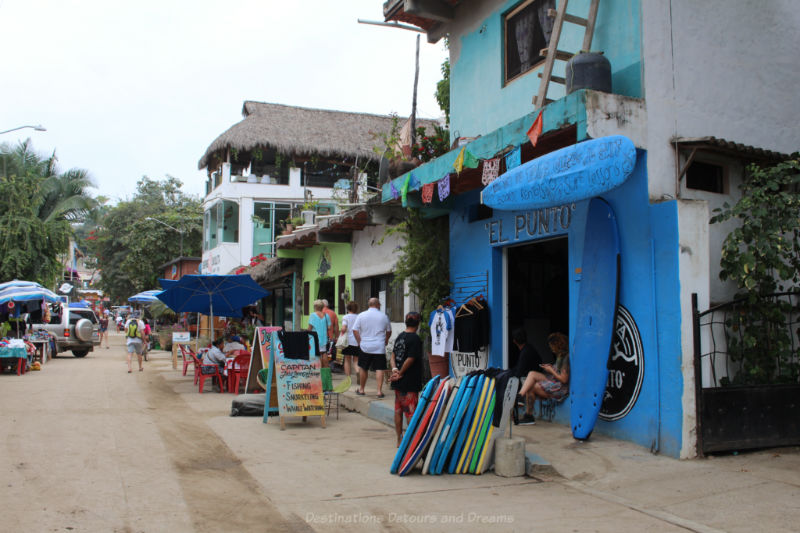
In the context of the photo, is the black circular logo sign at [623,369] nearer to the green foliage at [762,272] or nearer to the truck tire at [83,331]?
the green foliage at [762,272]

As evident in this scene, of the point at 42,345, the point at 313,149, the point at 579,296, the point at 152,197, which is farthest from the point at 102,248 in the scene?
the point at 579,296

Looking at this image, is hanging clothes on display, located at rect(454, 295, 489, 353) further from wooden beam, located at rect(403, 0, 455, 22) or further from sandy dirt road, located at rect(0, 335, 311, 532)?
wooden beam, located at rect(403, 0, 455, 22)

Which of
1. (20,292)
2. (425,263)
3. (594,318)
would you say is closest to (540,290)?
(425,263)

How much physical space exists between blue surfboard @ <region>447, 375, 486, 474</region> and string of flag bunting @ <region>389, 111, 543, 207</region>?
285cm

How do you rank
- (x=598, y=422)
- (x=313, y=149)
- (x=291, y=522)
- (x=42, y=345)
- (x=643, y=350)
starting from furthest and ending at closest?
(x=313, y=149), (x=42, y=345), (x=598, y=422), (x=643, y=350), (x=291, y=522)

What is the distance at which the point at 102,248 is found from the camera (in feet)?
150

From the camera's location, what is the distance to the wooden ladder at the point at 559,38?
7801 mm

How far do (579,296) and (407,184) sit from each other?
142 inches

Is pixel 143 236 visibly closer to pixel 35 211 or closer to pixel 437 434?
pixel 35 211

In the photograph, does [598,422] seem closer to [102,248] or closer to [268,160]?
[268,160]

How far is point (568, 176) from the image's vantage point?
6.58 meters

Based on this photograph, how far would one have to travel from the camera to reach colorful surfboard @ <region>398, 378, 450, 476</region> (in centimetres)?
622

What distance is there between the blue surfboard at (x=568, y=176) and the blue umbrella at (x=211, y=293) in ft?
26.3

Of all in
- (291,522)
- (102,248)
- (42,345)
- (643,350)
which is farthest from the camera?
(102,248)
